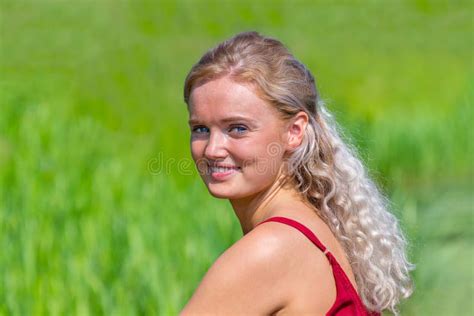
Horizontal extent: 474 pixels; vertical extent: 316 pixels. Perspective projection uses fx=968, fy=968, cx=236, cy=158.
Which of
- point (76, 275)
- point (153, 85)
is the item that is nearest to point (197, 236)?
point (76, 275)

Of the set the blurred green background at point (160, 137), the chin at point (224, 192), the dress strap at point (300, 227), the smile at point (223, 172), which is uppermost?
the smile at point (223, 172)

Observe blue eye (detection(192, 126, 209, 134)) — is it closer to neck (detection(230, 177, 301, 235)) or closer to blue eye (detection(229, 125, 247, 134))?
blue eye (detection(229, 125, 247, 134))

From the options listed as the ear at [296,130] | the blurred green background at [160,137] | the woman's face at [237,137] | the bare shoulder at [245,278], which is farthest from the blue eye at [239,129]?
the blurred green background at [160,137]

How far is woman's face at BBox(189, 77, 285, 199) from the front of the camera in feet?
7.08

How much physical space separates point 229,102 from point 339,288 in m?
0.48

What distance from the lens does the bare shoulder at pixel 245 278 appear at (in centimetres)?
201

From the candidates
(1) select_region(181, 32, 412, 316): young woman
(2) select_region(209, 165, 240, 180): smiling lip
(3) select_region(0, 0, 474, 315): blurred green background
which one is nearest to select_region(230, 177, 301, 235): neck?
(1) select_region(181, 32, 412, 316): young woman

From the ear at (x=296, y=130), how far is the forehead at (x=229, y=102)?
64mm

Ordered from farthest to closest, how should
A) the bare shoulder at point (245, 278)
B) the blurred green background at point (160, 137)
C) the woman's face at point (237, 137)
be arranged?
the blurred green background at point (160, 137) → the woman's face at point (237, 137) → the bare shoulder at point (245, 278)

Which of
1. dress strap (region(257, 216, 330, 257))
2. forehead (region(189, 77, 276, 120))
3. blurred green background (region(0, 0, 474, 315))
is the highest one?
forehead (region(189, 77, 276, 120))

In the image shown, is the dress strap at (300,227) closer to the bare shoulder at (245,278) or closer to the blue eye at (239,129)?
the bare shoulder at (245,278)

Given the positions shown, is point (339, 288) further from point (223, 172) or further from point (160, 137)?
point (160, 137)

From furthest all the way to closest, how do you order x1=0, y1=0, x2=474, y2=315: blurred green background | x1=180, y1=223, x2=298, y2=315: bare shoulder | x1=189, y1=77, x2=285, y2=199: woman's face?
x1=0, y1=0, x2=474, y2=315: blurred green background → x1=189, y1=77, x2=285, y2=199: woman's face → x1=180, y1=223, x2=298, y2=315: bare shoulder

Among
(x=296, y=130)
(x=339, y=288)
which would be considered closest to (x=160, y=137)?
(x=296, y=130)
